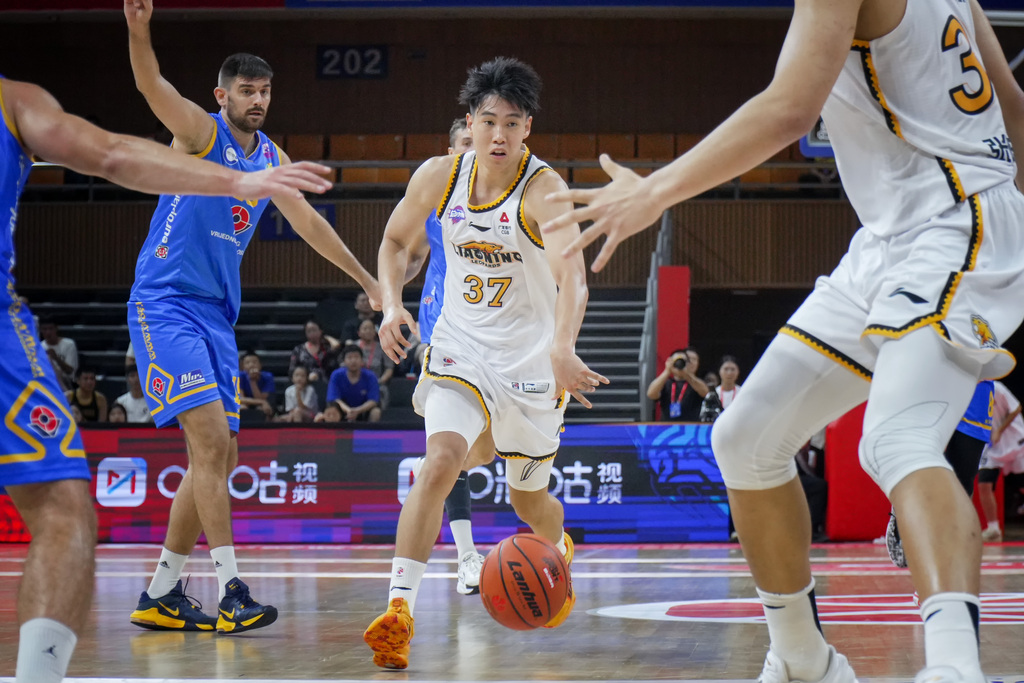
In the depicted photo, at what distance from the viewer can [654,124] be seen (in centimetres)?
1934

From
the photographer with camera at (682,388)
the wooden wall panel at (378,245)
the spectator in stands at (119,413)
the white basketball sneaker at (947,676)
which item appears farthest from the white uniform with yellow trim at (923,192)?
the wooden wall panel at (378,245)

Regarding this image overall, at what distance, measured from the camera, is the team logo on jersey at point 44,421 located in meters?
2.38

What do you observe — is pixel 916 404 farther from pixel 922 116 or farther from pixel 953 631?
pixel 922 116

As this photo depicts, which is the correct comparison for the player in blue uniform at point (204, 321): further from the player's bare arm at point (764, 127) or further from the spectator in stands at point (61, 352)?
the spectator in stands at point (61, 352)

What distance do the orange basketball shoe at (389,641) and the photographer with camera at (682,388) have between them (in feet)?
25.1

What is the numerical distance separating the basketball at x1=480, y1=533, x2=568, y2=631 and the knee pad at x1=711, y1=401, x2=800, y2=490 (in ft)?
4.88

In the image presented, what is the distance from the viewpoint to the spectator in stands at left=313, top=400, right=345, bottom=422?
1107 centimetres

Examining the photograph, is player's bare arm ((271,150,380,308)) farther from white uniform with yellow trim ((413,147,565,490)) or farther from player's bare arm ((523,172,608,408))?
player's bare arm ((523,172,608,408))

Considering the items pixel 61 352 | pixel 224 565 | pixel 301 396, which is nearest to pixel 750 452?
pixel 224 565

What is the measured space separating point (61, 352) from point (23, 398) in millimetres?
12163

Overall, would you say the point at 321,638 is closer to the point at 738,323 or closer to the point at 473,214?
the point at 473,214

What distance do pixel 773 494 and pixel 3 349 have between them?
189cm

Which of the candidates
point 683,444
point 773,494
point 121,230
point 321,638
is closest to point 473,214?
point 321,638

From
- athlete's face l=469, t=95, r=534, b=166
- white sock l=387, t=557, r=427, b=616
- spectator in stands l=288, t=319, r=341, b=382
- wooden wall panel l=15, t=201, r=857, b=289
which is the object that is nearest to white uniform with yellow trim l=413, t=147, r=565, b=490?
athlete's face l=469, t=95, r=534, b=166
